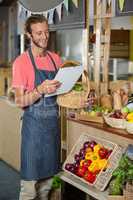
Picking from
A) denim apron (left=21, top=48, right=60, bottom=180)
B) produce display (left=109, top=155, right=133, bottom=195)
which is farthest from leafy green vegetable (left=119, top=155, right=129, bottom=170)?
denim apron (left=21, top=48, right=60, bottom=180)

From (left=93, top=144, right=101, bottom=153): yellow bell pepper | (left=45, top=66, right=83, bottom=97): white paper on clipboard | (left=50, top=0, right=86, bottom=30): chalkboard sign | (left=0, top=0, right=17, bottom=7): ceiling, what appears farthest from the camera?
(left=0, top=0, right=17, bottom=7): ceiling

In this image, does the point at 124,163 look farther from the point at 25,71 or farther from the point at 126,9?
the point at 126,9

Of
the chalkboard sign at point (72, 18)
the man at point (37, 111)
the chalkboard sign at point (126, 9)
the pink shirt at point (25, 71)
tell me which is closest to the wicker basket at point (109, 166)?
the man at point (37, 111)

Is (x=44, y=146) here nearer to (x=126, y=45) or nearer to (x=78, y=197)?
(x=78, y=197)

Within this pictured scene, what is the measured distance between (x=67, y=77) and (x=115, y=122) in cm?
41

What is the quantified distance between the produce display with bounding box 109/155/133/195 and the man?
55 centimetres

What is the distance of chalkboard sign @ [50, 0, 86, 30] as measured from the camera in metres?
3.39

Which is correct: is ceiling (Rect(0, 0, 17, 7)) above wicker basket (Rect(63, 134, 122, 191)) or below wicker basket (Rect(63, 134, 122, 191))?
above

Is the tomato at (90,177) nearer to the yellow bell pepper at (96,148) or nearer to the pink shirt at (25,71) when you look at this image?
the yellow bell pepper at (96,148)

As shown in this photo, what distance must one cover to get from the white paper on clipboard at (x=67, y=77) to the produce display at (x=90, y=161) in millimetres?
401

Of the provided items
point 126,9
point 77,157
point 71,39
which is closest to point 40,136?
point 77,157

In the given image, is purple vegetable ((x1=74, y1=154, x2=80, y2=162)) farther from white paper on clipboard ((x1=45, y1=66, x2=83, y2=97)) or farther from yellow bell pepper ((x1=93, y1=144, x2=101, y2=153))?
white paper on clipboard ((x1=45, y1=66, x2=83, y2=97))

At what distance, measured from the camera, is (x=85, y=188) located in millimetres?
2518

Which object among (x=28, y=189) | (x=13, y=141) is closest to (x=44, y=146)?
(x=28, y=189)
